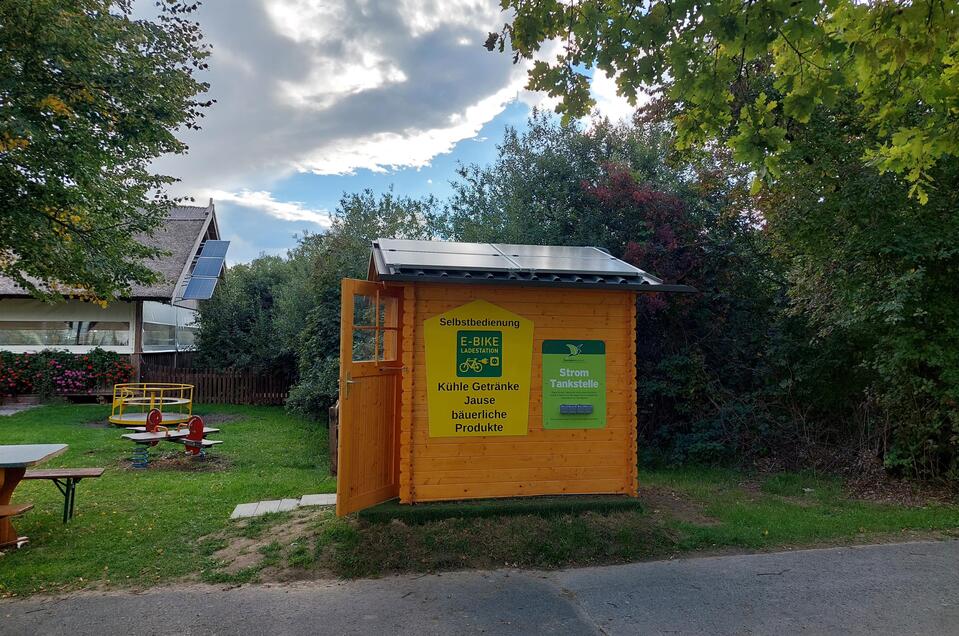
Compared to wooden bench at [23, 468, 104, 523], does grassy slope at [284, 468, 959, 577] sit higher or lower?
lower

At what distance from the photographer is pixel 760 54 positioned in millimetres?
4391

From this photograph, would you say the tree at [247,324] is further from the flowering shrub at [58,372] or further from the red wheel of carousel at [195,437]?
the red wheel of carousel at [195,437]

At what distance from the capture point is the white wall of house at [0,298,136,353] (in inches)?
727

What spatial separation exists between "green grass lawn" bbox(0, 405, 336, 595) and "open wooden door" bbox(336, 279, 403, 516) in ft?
5.03

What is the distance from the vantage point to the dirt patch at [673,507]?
6.54m

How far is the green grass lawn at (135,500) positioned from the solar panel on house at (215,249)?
1137 centimetres

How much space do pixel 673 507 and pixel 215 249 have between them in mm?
22925

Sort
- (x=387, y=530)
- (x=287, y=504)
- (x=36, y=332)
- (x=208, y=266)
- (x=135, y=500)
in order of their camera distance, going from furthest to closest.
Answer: (x=208, y=266)
(x=36, y=332)
(x=135, y=500)
(x=287, y=504)
(x=387, y=530)

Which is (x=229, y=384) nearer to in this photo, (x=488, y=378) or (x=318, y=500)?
(x=318, y=500)

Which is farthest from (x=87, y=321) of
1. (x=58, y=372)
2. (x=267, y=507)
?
(x=267, y=507)

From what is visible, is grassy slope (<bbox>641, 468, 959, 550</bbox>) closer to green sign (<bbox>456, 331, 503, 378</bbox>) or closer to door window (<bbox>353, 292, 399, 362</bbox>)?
green sign (<bbox>456, 331, 503, 378</bbox>)

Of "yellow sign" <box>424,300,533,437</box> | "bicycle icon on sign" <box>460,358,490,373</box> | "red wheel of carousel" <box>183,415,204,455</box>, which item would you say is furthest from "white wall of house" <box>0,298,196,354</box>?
"bicycle icon on sign" <box>460,358,490,373</box>

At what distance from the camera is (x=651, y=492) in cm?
762

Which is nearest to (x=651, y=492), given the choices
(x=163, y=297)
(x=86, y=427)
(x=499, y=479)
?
(x=499, y=479)
